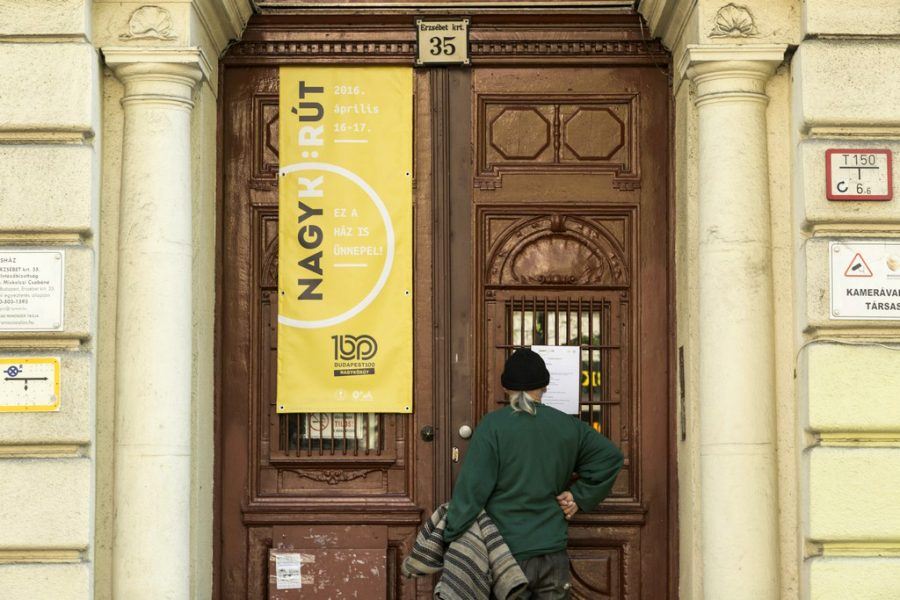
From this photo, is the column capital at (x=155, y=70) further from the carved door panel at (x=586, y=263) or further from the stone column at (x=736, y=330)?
the stone column at (x=736, y=330)

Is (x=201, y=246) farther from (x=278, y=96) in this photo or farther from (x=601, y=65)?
(x=601, y=65)

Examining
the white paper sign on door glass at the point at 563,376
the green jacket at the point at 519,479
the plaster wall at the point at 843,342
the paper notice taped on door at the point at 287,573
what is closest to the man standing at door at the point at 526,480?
the green jacket at the point at 519,479

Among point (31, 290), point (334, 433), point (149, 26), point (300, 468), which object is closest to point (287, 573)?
point (300, 468)

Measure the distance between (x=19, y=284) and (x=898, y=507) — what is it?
4.57 meters

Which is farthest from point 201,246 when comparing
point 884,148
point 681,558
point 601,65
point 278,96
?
point 884,148

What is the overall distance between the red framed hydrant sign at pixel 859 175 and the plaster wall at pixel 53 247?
150 inches

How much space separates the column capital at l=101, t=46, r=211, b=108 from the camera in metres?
6.92

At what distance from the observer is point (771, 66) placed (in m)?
6.95

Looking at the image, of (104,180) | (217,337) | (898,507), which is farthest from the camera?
(217,337)

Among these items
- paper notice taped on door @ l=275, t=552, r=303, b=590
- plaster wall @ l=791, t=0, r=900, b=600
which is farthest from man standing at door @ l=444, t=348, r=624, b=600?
plaster wall @ l=791, t=0, r=900, b=600

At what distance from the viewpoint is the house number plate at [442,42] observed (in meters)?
7.76

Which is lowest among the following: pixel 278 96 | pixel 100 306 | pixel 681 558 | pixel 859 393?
pixel 681 558

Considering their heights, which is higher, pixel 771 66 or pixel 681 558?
pixel 771 66

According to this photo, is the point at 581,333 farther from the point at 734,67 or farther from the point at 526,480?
the point at 734,67
